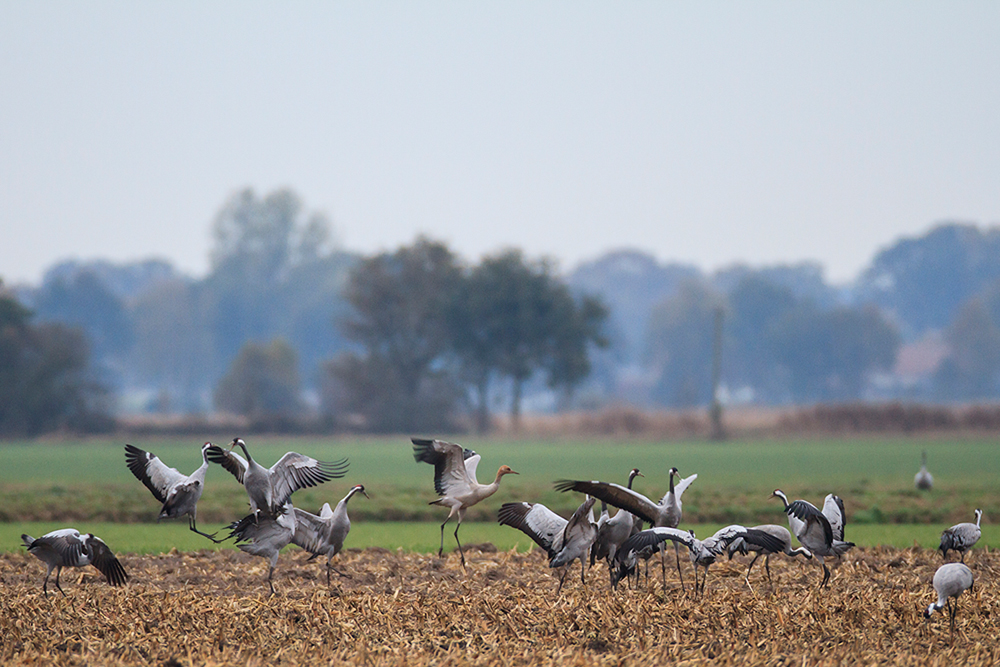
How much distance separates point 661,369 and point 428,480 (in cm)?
11210

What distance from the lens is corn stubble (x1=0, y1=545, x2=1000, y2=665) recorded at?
10.5 meters

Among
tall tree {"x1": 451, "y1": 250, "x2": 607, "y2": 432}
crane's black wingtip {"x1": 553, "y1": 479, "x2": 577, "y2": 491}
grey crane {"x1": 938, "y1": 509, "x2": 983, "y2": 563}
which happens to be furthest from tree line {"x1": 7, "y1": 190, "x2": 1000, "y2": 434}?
crane's black wingtip {"x1": 553, "y1": 479, "x2": 577, "y2": 491}

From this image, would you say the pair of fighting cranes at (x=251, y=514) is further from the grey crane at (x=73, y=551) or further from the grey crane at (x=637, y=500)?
the grey crane at (x=637, y=500)

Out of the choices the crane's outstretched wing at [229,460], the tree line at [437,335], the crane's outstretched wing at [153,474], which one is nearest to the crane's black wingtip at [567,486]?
the crane's outstretched wing at [229,460]

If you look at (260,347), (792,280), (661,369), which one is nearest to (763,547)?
(260,347)

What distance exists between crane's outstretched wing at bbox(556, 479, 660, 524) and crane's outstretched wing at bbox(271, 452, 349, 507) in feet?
9.57

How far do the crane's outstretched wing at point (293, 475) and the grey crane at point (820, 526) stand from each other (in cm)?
524

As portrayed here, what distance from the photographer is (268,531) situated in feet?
44.7

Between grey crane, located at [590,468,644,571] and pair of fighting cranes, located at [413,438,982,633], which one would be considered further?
grey crane, located at [590,468,644,571]

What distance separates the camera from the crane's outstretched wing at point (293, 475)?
13461mm

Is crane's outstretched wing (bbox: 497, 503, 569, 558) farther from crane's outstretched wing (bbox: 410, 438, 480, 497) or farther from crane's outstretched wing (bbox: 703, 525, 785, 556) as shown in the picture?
crane's outstretched wing (bbox: 703, 525, 785, 556)

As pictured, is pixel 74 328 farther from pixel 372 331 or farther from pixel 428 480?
pixel 428 480

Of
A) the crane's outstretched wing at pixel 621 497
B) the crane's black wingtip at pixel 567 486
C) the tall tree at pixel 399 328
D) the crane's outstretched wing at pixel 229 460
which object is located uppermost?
the tall tree at pixel 399 328

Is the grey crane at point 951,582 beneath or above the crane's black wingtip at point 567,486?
beneath
